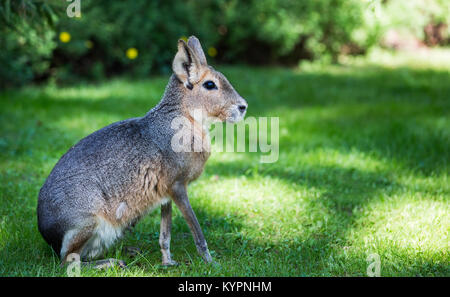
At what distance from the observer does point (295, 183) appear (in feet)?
16.7

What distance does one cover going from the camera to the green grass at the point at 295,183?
142 inches

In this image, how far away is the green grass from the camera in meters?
3.60

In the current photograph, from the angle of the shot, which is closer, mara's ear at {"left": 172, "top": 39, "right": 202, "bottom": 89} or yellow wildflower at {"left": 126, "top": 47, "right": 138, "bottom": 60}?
mara's ear at {"left": 172, "top": 39, "right": 202, "bottom": 89}

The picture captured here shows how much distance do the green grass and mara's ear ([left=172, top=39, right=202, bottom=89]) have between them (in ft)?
4.16

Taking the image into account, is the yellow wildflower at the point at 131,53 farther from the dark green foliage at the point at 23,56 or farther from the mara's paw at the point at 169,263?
the mara's paw at the point at 169,263

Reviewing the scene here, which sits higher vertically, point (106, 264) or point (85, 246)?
point (85, 246)

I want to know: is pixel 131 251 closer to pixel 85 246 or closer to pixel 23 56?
pixel 85 246

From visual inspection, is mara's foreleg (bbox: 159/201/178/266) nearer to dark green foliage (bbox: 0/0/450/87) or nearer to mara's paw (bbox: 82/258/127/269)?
mara's paw (bbox: 82/258/127/269)

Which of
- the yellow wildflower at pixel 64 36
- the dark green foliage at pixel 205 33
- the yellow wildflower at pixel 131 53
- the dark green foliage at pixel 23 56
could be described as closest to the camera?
the dark green foliage at pixel 23 56

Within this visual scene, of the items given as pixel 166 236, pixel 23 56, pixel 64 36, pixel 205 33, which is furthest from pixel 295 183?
pixel 205 33

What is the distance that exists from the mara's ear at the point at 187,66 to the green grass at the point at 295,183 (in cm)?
Result: 127

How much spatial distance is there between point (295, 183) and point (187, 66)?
2028 millimetres

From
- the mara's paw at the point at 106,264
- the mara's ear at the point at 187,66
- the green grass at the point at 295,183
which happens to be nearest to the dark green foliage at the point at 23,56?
the green grass at the point at 295,183

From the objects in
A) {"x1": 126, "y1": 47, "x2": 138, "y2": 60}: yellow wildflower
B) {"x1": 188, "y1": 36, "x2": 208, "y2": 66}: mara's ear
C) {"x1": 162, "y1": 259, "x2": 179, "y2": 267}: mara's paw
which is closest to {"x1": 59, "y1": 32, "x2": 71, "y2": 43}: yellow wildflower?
{"x1": 126, "y1": 47, "x2": 138, "y2": 60}: yellow wildflower
